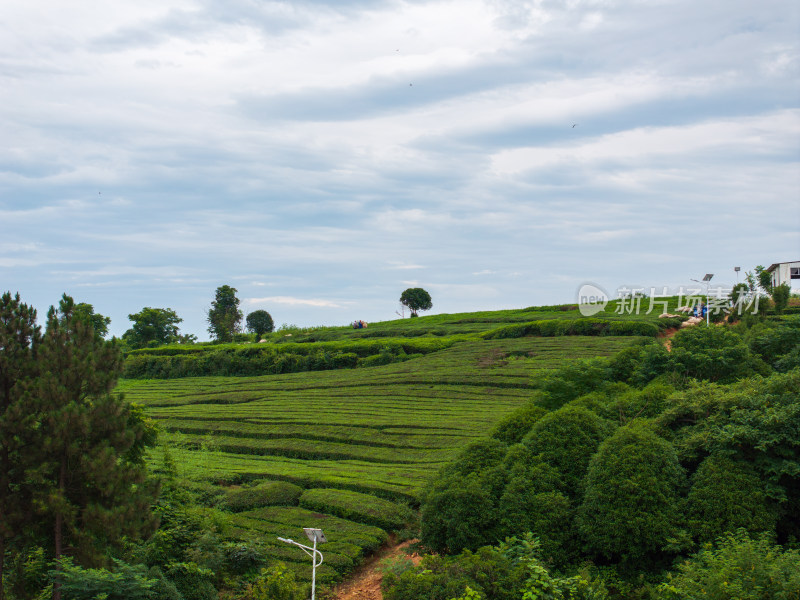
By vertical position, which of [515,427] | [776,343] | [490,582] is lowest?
[490,582]

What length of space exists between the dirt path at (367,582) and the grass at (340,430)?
362 millimetres

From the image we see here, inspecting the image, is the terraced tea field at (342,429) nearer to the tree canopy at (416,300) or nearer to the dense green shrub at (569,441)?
the dense green shrub at (569,441)

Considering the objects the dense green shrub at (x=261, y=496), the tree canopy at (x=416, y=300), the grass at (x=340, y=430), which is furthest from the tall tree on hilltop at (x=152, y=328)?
the dense green shrub at (x=261, y=496)

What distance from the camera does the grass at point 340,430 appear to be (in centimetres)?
1994

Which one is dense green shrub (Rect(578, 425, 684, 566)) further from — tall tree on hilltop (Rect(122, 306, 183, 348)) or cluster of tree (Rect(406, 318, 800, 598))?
tall tree on hilltop (Rect(122, 306, 183, 348))

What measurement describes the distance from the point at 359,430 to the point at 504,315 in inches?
1655

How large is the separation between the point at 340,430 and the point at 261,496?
31.9 ft

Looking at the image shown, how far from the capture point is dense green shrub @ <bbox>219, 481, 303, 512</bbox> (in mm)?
21328

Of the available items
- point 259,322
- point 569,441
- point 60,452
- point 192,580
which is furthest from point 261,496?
point 259,322

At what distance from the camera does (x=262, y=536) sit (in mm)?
18859

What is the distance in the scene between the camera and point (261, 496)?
21828 mm

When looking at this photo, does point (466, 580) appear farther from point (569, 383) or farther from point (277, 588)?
point (569, 383)

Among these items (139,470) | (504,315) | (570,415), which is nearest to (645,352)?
(570,415)

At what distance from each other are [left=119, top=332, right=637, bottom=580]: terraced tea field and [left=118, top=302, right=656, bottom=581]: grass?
0.06 m
